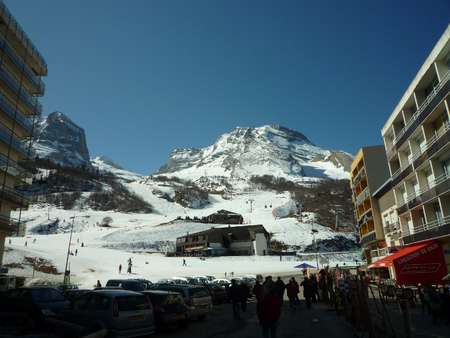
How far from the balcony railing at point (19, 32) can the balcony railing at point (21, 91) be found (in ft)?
14.7

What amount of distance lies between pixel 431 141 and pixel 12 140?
120 feet

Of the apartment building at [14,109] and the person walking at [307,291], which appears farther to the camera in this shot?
the apartment building at [14,109]

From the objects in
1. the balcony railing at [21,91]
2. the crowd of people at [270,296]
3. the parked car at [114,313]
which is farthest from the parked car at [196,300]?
the balcony railing at [21,91]

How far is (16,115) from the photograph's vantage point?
3675cm

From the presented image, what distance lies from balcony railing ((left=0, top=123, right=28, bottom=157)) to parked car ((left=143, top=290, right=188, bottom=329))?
90.8 ft

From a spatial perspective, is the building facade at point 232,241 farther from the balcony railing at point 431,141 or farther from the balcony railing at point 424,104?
the balcony railing at point 431,141

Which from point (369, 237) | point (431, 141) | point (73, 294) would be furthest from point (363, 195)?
point (73, 294)

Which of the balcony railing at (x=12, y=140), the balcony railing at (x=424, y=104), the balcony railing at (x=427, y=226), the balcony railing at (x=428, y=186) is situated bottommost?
the balcony railing at (x=427, y=226)

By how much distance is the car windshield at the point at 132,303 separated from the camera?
1131 centimetres

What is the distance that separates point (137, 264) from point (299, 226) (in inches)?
2671

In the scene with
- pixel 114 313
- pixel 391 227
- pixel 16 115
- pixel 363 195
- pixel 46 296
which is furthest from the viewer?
pixel 363 195

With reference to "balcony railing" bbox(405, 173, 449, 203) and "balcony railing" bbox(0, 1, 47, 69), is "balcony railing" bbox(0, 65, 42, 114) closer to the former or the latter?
"balcony railing" bbox(0, 1, 47, 69)

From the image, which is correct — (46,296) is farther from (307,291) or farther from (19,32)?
(19,32)

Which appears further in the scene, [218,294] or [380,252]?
[380,252]
